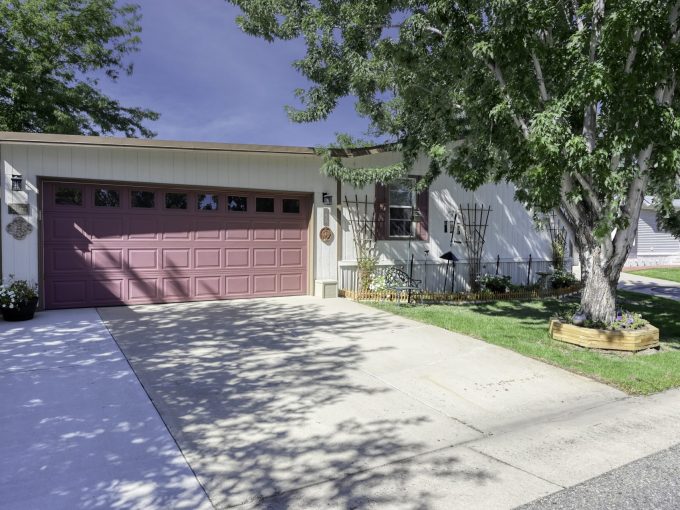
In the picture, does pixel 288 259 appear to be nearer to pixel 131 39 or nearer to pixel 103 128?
pixel 103 128

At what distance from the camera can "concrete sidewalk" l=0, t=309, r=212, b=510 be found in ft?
8.62

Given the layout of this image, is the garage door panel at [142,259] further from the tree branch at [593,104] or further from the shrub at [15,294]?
the tree branch at [593,104]

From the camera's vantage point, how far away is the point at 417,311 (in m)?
8.70

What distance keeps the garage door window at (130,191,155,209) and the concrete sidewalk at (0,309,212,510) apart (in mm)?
3923

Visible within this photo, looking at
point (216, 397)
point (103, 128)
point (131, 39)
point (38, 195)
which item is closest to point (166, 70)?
point (131, 39)

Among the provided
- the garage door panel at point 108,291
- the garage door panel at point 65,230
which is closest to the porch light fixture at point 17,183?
the garage door panel at point 65,230

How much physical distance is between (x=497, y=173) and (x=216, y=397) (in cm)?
530

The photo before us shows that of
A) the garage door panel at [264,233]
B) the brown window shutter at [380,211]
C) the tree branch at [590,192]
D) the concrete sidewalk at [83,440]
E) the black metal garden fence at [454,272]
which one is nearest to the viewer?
the concrete sidewalk at [83,440]

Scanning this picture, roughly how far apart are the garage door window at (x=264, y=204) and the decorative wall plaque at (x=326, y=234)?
1175mm

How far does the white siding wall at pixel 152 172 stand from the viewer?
7.78 metres

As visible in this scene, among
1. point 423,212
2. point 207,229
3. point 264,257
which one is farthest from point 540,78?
point 207,229

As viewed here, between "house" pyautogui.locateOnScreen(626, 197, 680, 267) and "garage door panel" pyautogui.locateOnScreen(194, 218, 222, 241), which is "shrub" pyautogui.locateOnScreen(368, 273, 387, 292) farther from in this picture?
"house" pyautogui.locateOnScreen(626, 197, 680, 267)

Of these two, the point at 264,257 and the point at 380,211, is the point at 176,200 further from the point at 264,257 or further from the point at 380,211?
the point at 380,211

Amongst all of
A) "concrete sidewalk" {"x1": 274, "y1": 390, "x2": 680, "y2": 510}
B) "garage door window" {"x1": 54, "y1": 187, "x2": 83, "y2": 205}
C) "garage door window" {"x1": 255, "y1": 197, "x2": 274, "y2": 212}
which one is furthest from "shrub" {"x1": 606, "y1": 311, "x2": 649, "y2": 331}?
"garage door window" {"x1": 54, "y1": 187, "x2": 83, "y2": 205}
